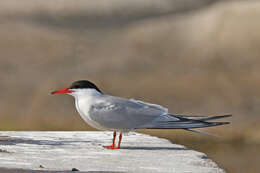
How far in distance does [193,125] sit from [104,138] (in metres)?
1.67

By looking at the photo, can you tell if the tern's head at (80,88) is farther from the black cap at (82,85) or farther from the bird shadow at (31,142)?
the bird shadow at (31,142)

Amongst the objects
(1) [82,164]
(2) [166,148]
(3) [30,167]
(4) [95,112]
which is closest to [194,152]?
(2) [166,148]

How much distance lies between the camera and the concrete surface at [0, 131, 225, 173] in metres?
4.58

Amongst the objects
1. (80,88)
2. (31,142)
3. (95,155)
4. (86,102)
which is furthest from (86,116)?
(31,142)

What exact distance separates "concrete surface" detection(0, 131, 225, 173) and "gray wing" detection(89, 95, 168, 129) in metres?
0.28

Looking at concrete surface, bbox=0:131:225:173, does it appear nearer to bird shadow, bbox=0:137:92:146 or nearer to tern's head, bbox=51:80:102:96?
bird shadow, bbox=0:137:92:146

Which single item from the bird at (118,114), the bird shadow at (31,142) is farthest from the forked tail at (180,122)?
the bird shadow at (31,142)

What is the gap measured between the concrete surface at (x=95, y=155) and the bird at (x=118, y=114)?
0.90ft

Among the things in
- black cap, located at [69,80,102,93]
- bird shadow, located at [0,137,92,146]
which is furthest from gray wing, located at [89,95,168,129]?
bird shadow, located at [0,137,92,146]

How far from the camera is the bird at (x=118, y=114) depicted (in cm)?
543

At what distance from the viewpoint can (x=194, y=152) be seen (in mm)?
5719

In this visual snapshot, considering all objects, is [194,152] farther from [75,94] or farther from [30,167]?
[30,167]

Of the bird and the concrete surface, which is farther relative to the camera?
the bird

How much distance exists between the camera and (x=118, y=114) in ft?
17.9
